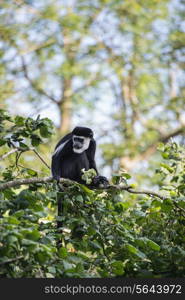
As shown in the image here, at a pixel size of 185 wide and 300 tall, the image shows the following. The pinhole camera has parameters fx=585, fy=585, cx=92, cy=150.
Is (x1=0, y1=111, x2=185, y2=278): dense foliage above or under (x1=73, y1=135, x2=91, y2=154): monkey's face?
under

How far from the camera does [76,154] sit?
5.44 meters

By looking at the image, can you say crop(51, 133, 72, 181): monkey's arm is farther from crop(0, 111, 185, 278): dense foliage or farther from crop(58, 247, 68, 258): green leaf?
crop(58, 247, 68, 258): green leaf

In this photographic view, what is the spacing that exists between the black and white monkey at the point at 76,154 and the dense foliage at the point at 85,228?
1105mm

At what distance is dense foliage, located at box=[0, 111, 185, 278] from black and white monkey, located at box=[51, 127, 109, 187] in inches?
43.5

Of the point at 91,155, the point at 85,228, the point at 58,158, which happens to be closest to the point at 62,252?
the point at 85,228

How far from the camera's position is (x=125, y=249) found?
367cm

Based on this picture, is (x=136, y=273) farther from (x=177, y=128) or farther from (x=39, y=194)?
(x=177, y=128)

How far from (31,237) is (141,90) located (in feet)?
40.9

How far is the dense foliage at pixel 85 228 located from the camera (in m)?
3.10

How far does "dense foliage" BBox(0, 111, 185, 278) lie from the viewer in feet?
10.2

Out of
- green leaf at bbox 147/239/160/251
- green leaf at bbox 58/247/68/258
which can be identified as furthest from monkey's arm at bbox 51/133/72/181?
green leaf at bbox 58/247/68/258

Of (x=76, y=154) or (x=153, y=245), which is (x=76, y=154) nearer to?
(x=76, y=154)

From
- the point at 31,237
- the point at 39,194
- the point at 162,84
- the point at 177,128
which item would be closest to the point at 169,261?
the point at 39,194

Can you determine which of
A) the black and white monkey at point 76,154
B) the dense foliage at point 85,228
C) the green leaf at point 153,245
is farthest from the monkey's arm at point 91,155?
the green leaf at point 153,245
